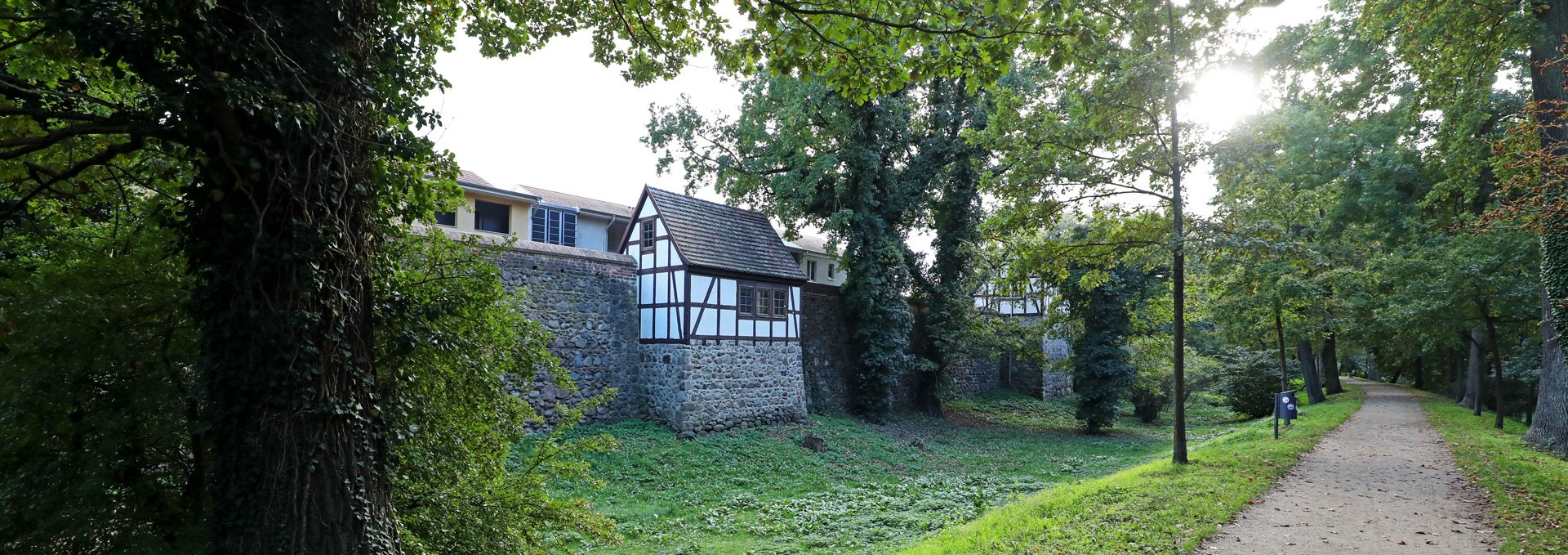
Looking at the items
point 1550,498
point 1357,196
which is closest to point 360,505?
point 1550,498

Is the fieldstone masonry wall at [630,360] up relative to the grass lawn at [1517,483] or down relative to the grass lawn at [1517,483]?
up

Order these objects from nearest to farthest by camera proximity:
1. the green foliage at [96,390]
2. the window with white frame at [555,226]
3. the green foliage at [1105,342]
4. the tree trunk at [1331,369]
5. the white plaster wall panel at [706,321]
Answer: the green foliage at [96,390] < the white plaster wall panel at [706,321] < the green foliage at [1105,342] < the window with white frame at [555,226] < the tree trunk at [1331,369]

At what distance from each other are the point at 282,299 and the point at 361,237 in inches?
19.6

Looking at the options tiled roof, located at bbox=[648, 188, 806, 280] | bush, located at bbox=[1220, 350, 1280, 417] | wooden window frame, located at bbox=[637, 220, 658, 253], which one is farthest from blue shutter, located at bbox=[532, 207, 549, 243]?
bush, located at bbox=[1220, 350, 1280, 417]

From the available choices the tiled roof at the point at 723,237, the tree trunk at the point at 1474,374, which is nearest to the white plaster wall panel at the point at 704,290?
the tiled roof at the point at 723,237

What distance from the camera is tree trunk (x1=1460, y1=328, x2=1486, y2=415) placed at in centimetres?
1722

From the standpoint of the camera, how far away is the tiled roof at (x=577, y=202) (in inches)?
895

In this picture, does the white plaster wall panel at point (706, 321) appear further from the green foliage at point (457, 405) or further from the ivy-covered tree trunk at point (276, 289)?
the ivy-covered tree trunk at point (276, 289)

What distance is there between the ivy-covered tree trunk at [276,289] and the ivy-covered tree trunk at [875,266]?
1603 centimetres

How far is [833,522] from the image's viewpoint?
9133 mm

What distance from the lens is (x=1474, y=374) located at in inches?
746

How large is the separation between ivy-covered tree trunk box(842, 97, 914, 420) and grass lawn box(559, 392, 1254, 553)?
58.0 inches

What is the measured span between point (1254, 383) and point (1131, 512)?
19745 mm

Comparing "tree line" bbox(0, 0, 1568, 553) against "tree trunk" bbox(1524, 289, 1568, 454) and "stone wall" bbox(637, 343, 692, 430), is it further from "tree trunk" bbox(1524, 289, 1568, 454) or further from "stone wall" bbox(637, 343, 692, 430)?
"stone wall" bbox(637, 343, 692, 430)
